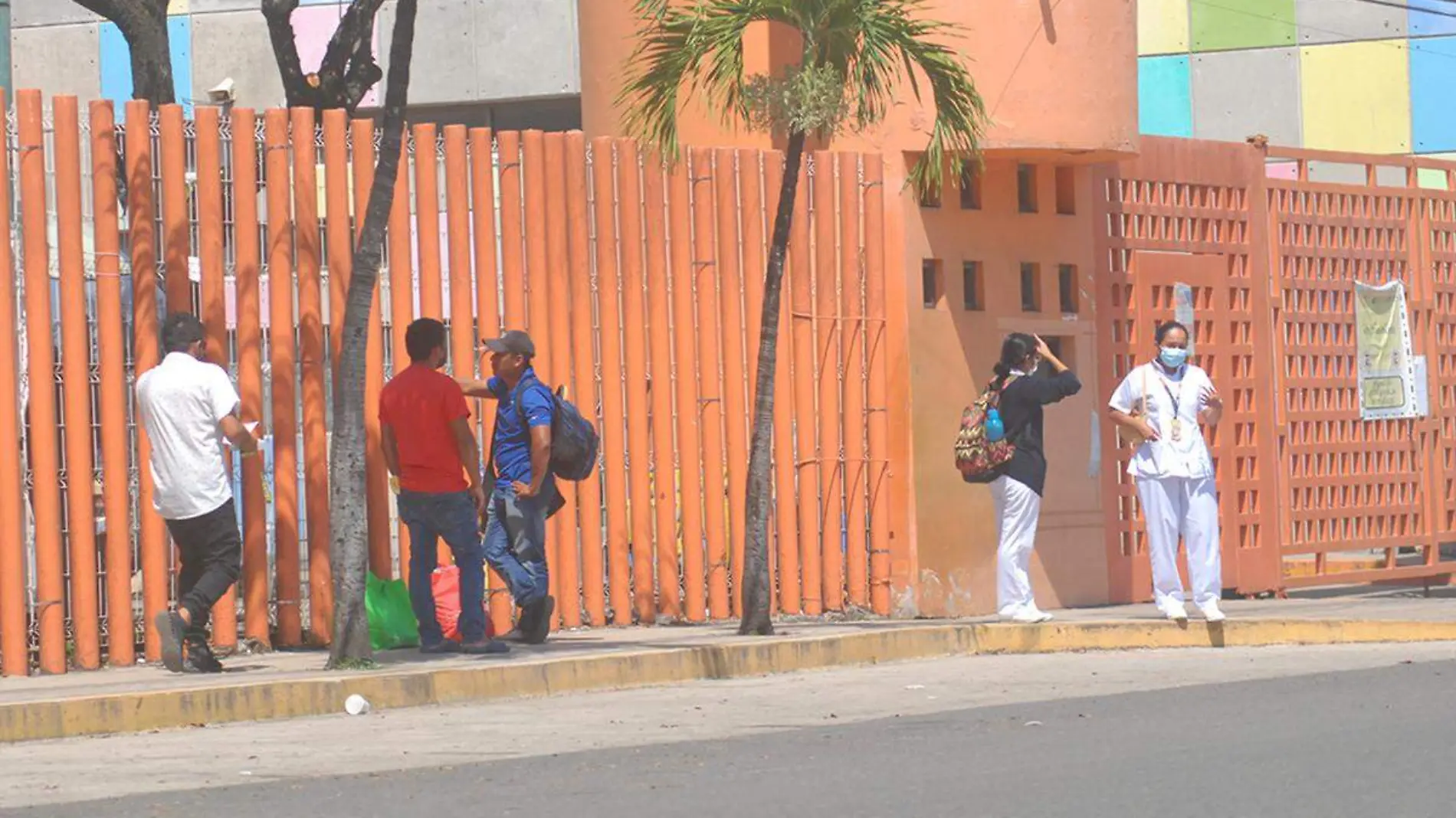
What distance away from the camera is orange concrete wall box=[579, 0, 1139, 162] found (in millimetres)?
16922

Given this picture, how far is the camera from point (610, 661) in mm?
13000

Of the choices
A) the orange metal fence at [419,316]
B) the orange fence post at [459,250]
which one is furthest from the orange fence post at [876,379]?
the orange fence post at [459,250]

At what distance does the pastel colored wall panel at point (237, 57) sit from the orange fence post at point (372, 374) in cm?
2092

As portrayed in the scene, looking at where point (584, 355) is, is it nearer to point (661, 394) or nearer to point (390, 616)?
point (661, 394)

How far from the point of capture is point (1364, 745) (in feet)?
30.1

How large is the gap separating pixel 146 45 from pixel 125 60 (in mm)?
Result: 19351

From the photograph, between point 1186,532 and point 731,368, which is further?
point 731,368

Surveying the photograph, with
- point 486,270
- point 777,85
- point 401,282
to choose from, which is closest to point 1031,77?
point 777,85

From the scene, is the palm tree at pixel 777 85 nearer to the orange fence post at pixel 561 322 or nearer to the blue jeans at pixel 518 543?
the orange fence post at pixel 561 322

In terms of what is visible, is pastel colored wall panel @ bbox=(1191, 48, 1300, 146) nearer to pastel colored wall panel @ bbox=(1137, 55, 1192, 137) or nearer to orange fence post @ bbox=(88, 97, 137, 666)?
pastel colored wall panel @ bbox=(1137, 55, 1192, 137)

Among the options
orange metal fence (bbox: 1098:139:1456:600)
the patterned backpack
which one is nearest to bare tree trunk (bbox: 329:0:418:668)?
the patterned backpack

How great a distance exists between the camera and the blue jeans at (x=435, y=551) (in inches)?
529

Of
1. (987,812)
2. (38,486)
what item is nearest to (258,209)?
(38,486)

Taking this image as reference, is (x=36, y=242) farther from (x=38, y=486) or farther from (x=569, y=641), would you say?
(x=569, y=641)
